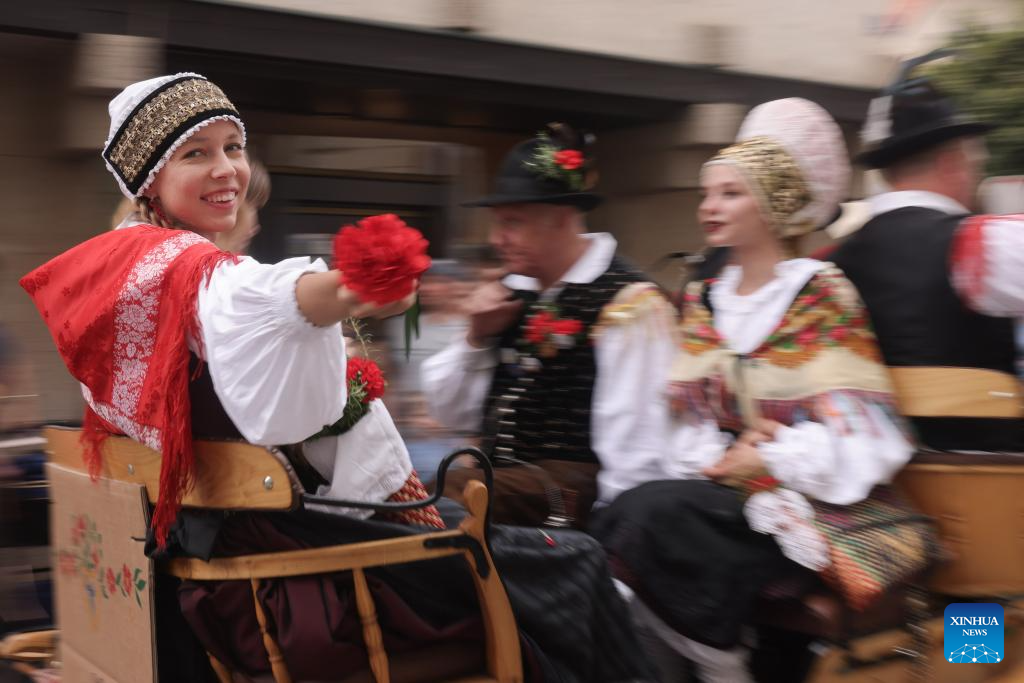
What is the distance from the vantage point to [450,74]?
5738 millimetres

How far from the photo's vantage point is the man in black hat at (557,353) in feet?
9.82

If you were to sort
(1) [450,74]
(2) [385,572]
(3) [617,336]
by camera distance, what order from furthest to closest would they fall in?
(1) [450,74] → (3) [617,336] → (2) [385,572]

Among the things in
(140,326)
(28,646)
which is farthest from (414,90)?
(140,326)

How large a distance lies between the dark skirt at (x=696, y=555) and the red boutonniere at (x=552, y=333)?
566 millimetres

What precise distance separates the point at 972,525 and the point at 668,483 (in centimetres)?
72

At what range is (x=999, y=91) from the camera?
4.78 meters

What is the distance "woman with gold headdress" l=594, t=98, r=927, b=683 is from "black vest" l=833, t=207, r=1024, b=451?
17cm

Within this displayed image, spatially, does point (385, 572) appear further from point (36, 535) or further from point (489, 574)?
point (36, 535)

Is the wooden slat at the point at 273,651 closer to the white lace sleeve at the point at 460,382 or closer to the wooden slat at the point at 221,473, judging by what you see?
the wooden slat at the point at 221,473

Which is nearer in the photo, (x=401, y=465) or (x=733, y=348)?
(x=401, y=465)

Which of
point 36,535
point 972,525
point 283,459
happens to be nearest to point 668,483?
point 972,525

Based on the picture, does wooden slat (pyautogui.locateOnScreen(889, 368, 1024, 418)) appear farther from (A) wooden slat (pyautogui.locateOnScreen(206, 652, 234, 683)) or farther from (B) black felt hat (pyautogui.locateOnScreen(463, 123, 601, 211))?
(A) wooden slat (pyautogui.locateOnScreen(206, 652, 234, 683))

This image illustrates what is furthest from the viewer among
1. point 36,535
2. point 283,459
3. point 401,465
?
point 36,535

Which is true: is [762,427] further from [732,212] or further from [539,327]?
[539,327]
